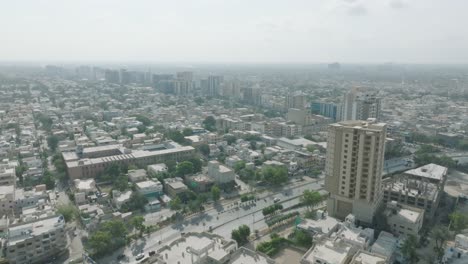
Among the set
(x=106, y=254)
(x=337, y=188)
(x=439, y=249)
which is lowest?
(x=106, y=254)

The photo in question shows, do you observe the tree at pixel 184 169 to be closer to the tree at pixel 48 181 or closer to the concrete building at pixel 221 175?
the concrete building at pixel 221 175

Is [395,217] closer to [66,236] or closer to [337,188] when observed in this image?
[337,188]

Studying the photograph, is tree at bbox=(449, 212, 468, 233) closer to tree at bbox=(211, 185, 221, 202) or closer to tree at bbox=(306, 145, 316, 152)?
tree at bbox=(211, 185, 221, 202)

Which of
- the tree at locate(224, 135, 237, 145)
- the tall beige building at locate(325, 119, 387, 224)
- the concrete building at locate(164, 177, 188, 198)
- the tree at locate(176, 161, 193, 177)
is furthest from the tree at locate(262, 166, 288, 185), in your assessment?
the tree at locate(224, 135, 237, 145)

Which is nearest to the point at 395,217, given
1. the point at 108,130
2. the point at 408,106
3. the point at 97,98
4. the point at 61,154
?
the point at 61,154

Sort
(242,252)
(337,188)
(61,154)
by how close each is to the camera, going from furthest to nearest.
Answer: (61,154)
(337,188)
(242,252)

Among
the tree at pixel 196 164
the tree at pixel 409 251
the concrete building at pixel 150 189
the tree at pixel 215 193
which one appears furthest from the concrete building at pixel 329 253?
the tree at pixel 196 164
